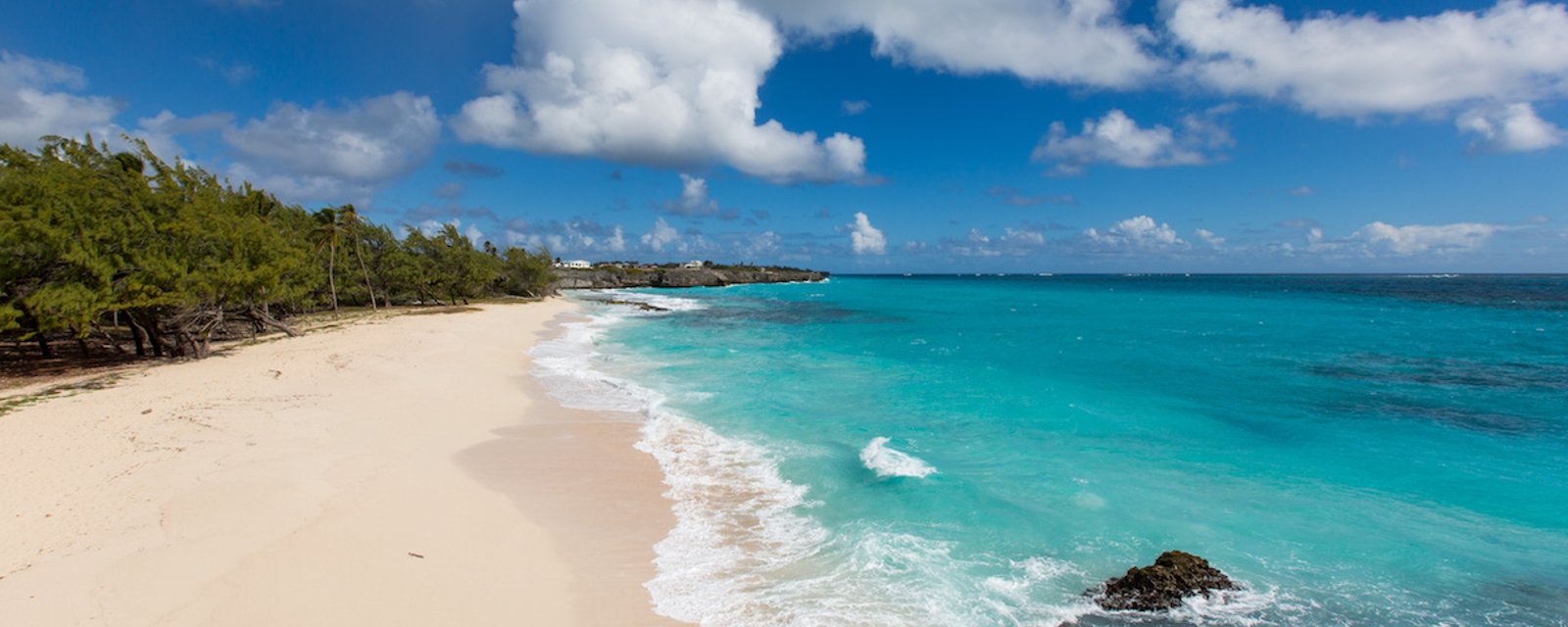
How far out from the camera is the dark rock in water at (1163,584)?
6.55 m

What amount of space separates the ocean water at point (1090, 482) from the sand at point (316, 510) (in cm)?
128

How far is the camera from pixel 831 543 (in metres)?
8.15

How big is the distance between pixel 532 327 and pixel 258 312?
12446 mm

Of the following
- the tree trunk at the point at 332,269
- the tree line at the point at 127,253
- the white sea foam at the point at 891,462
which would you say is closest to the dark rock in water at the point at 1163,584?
the white sea foam at the point at 891,462

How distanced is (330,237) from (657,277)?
78287mm

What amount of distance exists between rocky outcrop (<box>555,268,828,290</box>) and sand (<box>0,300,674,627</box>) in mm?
74987

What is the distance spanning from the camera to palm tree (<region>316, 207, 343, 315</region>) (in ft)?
128

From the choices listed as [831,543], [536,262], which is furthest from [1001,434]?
[536,262]

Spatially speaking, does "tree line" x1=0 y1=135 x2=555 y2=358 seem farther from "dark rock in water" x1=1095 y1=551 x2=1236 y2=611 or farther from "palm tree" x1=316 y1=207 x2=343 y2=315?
"dark rock in water" x1=1095 y1=551 x2=1236 y2=611

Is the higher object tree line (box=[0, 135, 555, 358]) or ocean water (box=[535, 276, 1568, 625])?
tree line (box=[0, 135, 555, 358])

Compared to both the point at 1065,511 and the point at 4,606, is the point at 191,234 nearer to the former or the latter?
the point at 4,606

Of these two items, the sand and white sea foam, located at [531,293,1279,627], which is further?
white sea foam, located at [531,293,1279,627]

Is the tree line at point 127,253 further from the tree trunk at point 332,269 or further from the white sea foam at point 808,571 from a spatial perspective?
the white sea foam at point 808,571

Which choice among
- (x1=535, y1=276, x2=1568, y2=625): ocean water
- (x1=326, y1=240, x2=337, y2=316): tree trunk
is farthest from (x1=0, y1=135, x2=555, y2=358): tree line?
(x1=326, y1=240, x2=337, y2=316): tree trunk
